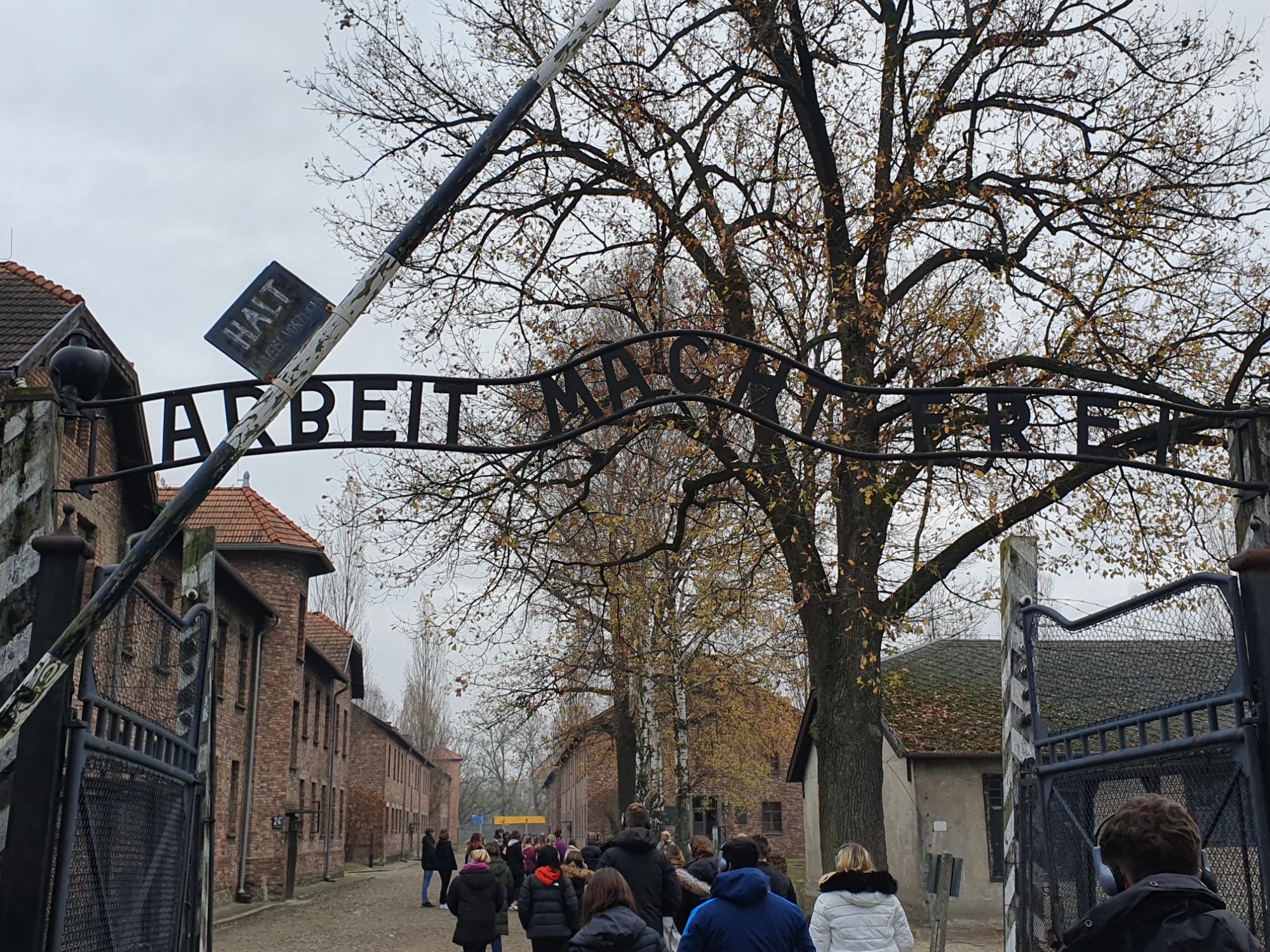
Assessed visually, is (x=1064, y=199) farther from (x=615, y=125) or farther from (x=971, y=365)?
(x=615, y=125)

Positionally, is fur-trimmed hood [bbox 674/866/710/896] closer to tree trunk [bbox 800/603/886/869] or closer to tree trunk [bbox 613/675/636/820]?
tree trunk [bbox 800/603/886/869]

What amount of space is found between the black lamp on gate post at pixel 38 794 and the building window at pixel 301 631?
31477 mm

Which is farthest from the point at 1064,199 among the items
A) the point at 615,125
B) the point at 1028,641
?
the point at 1028,641

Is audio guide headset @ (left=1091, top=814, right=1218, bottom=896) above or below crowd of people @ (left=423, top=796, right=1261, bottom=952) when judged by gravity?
above

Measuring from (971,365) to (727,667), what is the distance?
16015 millimetres

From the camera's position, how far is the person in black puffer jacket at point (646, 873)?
10.1 meters

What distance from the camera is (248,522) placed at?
115 feet

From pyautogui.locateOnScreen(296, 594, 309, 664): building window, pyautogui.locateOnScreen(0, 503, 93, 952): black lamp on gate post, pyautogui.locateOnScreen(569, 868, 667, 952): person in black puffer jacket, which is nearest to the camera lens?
pyautogui.locateOnScreen(0, 503, 93, 952): black lamp on gate post

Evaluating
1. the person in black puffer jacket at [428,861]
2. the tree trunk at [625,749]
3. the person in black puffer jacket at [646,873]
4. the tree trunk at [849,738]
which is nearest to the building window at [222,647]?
the person in black puffer jacket at [428,861]

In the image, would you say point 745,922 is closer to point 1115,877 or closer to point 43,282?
point 1115,877

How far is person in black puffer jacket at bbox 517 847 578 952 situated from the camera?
1211cm

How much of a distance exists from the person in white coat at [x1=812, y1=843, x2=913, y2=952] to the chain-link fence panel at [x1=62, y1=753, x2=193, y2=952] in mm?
3708

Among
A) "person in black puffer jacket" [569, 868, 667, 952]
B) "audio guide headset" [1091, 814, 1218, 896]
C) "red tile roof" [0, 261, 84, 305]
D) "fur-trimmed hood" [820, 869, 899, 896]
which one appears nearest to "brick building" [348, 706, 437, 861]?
"red tile roof" [0, 261, 84, 305]

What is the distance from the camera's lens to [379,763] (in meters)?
62.7
